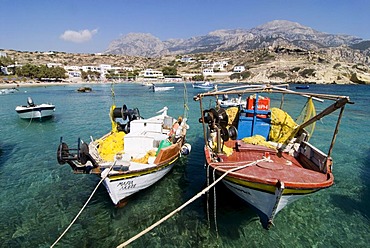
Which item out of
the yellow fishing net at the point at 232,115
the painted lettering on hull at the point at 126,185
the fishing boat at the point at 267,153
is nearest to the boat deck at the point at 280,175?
the fishing boat at the point at 267,153

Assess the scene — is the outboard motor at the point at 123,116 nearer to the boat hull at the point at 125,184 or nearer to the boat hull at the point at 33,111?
the boat hull at the point at 125,184

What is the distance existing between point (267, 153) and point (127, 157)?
20.4 ft

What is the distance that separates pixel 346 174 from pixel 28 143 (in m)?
23.6

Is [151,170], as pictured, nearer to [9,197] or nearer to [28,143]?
[9,197]

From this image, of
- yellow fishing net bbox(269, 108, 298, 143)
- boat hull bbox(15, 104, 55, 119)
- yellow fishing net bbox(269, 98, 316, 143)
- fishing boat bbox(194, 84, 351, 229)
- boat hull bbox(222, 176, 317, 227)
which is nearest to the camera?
boat hull bbox(222, 176, 317, 227)

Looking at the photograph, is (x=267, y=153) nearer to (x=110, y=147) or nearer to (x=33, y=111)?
(x=110, y=147)

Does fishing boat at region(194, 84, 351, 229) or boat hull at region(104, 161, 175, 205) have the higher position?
fishing boat at region(194, 84, 351, 229)

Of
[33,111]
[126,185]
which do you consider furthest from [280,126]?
[33,111]

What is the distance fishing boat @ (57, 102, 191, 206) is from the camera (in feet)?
27.1

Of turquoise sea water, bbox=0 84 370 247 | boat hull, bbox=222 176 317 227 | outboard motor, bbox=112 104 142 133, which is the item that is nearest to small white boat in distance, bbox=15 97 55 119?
turquoise sea water, bbox=0 84 370 247

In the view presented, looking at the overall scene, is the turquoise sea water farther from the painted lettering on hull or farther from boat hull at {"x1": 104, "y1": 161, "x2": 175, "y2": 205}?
the painted lettering on hull

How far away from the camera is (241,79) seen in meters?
130

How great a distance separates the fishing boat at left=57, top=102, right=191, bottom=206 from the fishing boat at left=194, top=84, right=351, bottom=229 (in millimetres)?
2430

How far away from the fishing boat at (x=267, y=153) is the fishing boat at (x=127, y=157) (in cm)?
243
